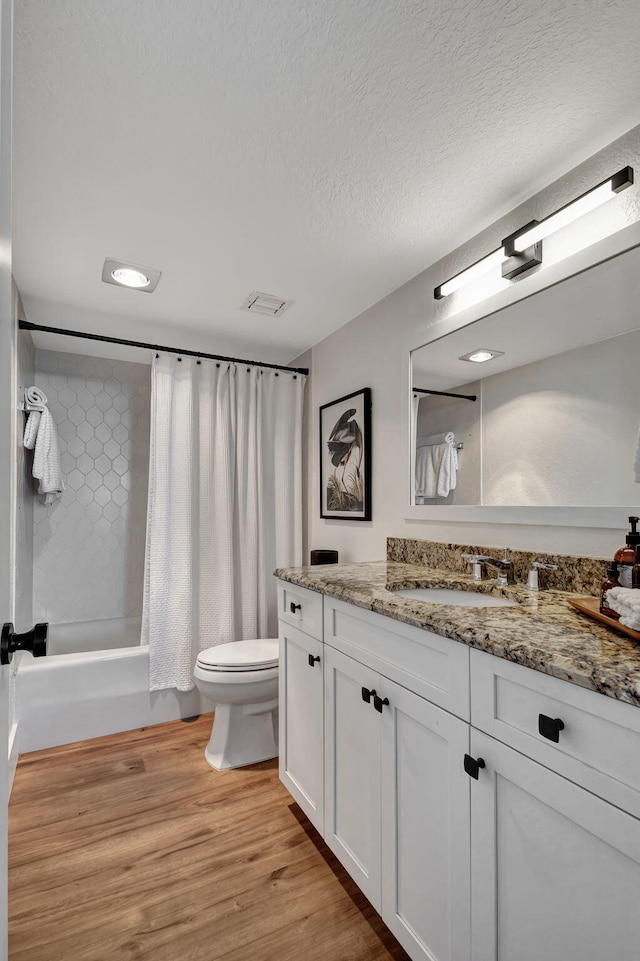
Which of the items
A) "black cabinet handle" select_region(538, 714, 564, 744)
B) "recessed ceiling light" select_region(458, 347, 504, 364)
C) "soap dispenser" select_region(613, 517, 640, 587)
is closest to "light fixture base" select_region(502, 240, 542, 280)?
"recessed ceiling light" select_region(458, 347, 504, 364)

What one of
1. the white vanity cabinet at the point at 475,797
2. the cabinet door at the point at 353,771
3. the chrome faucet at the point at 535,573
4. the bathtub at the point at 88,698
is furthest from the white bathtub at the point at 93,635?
the chrome faucet at the point at 535,573

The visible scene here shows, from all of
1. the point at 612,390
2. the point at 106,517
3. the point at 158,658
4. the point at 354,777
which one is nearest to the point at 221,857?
the point at 354,777

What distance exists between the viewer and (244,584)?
2.87 meters

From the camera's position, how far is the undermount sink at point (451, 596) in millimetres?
1568

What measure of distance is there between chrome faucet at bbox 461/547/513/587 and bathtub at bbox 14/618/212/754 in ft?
5.98

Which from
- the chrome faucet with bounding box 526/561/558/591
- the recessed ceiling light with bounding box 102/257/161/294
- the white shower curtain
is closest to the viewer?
the chrome faucet with bounding box 526/561/558/591

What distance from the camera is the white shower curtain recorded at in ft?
8.65

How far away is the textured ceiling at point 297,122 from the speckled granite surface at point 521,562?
1191 mm

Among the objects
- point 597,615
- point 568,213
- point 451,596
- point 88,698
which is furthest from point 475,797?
point 88,698

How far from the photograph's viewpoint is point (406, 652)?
1.21 meters

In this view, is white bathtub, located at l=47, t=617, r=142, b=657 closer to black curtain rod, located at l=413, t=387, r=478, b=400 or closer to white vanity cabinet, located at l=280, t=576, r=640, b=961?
white vanity cabinet, located at l=280, t=576, r=640, b=961

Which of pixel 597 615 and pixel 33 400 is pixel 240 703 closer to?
pixel 597 615

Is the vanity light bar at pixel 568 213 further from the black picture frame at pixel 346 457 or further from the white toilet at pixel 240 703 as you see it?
the white toilet at pixel 240 703

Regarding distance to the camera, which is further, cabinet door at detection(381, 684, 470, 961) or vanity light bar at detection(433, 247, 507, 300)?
vanity light bar at detection(433, 247, 507, 300)
